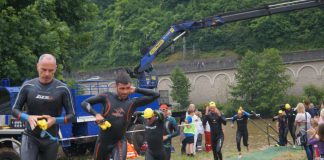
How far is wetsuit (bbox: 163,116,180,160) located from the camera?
11461 millimetres

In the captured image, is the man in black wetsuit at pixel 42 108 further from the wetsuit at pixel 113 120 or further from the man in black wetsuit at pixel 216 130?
the man in black wetsuit at pixel 216 130

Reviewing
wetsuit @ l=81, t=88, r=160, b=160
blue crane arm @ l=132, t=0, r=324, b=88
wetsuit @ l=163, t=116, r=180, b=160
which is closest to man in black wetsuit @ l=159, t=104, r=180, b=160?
wetsuit @ l=163, t=116, r=180, b=160

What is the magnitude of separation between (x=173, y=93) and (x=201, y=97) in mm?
4909

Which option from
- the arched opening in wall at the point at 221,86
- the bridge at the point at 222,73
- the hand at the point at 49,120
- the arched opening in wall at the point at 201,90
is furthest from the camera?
the arched opening in wall at the point at 201,90

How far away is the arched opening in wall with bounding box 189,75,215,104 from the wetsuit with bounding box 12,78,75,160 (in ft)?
244

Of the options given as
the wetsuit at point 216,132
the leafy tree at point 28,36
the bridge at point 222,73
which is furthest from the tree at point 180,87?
the wetsuit at point 216,132

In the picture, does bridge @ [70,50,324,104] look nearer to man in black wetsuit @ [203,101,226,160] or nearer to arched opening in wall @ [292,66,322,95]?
arched opening in wall @ [292,66,322,95]

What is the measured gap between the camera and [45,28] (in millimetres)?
17438

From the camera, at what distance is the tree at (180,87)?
78.7 metres

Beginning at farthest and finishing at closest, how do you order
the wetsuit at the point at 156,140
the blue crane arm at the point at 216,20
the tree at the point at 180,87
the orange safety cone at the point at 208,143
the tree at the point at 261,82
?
the tree at the point at 180,87, the tree at the point at 261,82, the blue crane arm at the point at 216,20, the orange safety cone at the point at 208,143, the wetsuit at the point at 156,140

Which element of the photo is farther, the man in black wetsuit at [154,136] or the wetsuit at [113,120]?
the man in black wetsuit at [154,136]

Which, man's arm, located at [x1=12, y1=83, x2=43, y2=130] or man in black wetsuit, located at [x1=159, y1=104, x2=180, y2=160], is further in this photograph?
man in black wetsuit, located at [x1=159, y1=104, x2=180, y2=160]

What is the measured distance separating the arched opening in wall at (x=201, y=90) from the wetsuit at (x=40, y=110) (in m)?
74.5

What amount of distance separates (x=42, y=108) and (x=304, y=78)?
237ft
